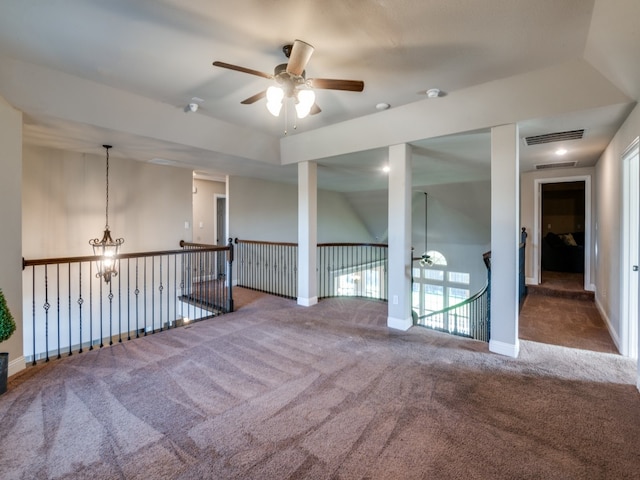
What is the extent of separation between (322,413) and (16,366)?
2.90 m

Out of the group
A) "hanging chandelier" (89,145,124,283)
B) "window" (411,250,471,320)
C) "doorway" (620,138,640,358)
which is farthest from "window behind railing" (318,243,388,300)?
"doorway" (620,138,640,358)

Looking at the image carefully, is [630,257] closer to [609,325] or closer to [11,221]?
[609,325]

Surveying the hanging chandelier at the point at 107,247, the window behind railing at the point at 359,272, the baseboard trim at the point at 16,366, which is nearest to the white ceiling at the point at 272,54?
the hanging chandelier at the point at 107,247

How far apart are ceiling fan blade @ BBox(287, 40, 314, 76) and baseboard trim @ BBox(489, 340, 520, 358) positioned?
331cm

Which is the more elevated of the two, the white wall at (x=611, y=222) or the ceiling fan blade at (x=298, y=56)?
the ceiling fan blade at (x=298, y=56)

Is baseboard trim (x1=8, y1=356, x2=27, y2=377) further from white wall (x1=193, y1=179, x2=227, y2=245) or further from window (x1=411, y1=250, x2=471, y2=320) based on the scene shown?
window (x1=411, y1=250, x2=471, y2=320)

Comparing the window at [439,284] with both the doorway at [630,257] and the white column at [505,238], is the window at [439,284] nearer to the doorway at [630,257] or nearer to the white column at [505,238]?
the doorway at [630,257]

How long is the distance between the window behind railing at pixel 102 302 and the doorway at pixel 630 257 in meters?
4.87

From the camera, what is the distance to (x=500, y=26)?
2227 millimetres

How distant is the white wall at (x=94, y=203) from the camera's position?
4.30 m

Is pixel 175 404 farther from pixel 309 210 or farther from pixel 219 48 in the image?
pixel 309 210

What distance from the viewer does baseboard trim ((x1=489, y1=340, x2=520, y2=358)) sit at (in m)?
3.18

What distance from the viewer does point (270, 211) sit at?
7.30 m

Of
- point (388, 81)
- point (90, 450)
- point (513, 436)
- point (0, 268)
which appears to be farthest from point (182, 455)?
point (388, 81)
